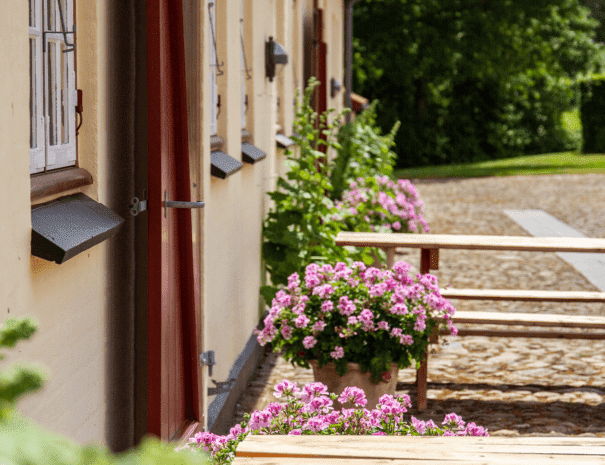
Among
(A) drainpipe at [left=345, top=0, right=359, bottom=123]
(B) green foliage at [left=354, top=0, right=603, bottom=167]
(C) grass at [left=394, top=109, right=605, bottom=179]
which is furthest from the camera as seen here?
(B) green foliage at [left=354, top=0, right=603, bottom=167]

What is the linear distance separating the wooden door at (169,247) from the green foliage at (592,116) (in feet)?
95.7

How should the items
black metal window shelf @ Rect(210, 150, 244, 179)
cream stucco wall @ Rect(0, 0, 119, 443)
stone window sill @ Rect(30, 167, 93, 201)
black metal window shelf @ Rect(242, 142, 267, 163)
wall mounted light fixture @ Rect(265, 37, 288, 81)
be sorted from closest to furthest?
cream stucco wall @ Rect(0, 0, 119, 443)
stone window sill @ Rect(30, 167, 93, 201)
black metal window shelf @ Rect(210, 150, 244, 179)
black metal window shelf @ Rect(242, 142, 267, 163)
wall mounted light fixture @ Rect(265, 37, 288, 81)

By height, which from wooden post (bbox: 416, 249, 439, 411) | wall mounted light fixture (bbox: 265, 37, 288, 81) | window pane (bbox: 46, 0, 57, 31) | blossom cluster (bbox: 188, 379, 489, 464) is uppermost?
wall mounted light fixture (bbox: 265, 37, 288, 81)

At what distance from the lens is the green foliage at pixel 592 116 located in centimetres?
3045

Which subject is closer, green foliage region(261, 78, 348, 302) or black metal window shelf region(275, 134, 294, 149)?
green foliage region(261, 78, 348, 302)

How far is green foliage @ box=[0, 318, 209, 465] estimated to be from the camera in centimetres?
37

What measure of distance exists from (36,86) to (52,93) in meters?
0.10

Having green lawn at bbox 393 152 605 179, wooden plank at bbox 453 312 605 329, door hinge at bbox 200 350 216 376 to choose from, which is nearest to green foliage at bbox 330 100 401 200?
wooden plank at bbox 453 312 605 329

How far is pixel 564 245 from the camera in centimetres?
509

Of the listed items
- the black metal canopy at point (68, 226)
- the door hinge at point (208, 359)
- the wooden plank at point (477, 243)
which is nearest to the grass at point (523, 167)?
the wooden plank at point (477, 243)

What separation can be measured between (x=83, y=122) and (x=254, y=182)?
365cm

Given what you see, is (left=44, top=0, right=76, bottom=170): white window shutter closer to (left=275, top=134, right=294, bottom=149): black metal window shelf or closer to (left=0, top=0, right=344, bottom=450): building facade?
(left=0, top=0, right=344, bottom=450): building facade

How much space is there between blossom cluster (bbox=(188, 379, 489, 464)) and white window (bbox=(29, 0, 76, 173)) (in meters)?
0.93

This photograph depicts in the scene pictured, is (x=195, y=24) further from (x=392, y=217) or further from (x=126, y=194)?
(x=392, y=217)
